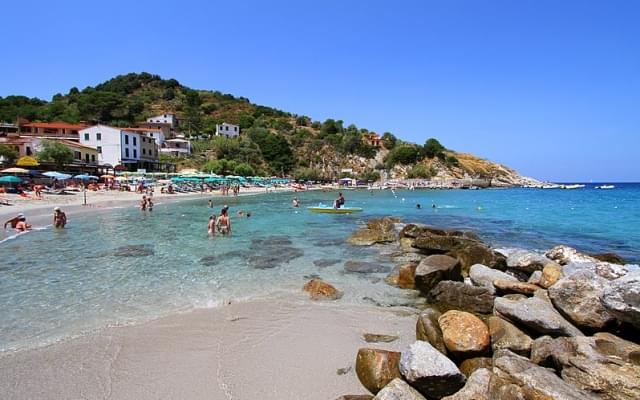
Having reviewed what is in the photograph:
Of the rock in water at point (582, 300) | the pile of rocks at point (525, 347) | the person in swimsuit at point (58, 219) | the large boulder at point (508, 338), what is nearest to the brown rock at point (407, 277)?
the pile of rocks at point (525, 347)

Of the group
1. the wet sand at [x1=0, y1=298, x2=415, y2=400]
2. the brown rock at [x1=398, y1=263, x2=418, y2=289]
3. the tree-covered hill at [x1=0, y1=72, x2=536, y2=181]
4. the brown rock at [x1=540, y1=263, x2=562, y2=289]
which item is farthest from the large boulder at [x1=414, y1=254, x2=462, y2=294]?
the tree-covered hill at [x1=0, y1=72, x2=536, y2=181]

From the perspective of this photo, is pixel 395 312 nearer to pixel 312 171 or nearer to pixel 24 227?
pixel 24 227

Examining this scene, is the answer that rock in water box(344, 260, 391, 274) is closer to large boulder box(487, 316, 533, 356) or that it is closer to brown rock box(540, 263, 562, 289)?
brown rock box(540, 263, 562, 289)

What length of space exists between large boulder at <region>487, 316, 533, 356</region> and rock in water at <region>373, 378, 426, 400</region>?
5.88 ft

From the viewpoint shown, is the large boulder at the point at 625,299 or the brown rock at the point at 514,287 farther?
the brown rock at the point at 514,287

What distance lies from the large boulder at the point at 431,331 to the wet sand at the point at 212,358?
1.95 feet

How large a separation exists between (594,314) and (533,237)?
16.6 meters

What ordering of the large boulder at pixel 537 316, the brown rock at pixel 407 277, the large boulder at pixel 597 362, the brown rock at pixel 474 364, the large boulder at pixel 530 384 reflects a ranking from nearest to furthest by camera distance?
1. the large boulder at pixel 530 384
2. the large boulder at pixel 597 362
3. the brown rock at pixel 474 364
4. the large boulder at pixel 537 316
5. the brown rock at pixel 407 277

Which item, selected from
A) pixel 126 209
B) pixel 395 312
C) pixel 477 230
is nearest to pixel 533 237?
pixel 477 230

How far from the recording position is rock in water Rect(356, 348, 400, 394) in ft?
16.3

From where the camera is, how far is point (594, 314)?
5.74 m

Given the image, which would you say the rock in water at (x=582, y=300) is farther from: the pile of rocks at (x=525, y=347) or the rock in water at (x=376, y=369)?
the rock in water at (x=376, y=369)

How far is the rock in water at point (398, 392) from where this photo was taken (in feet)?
14.1

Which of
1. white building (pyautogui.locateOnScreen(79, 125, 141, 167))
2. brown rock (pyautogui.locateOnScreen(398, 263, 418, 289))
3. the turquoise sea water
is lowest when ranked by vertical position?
the turquoise sea water
